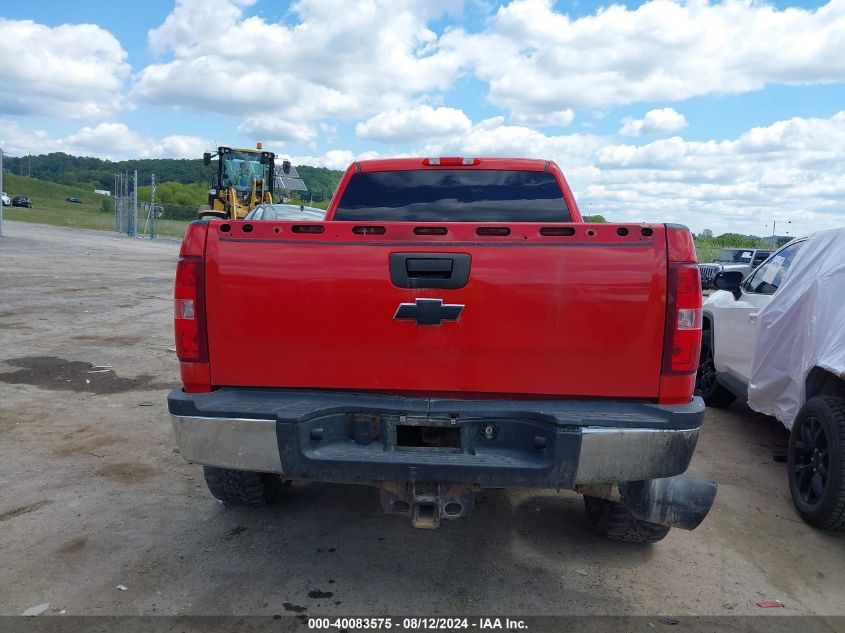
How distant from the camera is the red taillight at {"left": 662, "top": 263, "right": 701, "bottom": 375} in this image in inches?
110

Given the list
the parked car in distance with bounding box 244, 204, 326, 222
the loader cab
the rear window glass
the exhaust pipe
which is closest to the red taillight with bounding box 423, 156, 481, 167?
the rear window glass

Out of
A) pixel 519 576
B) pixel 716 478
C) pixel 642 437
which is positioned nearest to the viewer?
pixel 642 437

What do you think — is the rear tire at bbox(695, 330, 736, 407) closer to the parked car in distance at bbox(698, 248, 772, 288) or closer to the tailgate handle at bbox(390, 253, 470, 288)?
the tailgate handle at bbox(390, 253, 470, 288)

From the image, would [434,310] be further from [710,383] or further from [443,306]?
[710,383]

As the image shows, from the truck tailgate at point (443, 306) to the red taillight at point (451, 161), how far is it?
5.57ft

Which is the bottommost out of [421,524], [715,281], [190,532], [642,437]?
[190,532]

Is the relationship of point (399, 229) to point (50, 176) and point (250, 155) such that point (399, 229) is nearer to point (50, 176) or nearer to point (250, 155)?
point (250, 155)

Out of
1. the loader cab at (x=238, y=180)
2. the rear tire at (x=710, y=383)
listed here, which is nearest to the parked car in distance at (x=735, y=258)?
the rear tire at (x=710, y=383)

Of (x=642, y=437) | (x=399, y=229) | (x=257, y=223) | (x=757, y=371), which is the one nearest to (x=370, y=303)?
(x=399, y=229)

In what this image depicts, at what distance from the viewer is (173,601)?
3094 mm

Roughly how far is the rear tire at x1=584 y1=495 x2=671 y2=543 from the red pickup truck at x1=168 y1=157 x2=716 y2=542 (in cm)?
59

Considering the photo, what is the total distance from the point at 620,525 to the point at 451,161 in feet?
8.22

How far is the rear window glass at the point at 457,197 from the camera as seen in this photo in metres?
4.41

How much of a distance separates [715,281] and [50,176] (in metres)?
152
